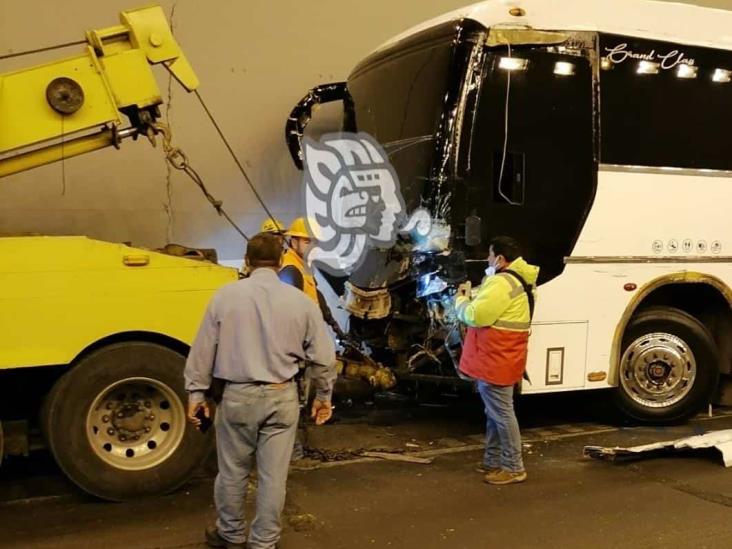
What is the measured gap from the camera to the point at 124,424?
200 inches

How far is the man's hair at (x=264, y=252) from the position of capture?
409cm

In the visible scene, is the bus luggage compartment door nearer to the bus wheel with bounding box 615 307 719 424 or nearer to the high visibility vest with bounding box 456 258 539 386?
the bus wheel with bounding box 615 307 719 424

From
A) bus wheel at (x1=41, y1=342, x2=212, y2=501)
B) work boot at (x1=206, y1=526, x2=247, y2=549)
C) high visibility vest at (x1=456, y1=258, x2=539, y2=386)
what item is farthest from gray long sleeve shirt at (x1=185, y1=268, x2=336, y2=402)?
high visibility vest at (x1=456, y1=258, x2=539, y2=386)

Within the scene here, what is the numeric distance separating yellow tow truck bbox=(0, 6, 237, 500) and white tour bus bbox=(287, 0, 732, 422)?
188 centimetres

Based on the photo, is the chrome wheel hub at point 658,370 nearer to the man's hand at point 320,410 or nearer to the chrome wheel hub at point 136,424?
the man's hand at point 320,410

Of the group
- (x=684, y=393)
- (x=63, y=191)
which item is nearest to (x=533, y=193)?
(x=684, y=393)

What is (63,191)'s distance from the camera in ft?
27.3

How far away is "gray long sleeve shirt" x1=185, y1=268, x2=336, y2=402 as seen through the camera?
154 inches

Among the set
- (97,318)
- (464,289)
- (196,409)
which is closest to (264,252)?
(196,409)

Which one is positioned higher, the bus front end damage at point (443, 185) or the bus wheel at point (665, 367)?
the bus front end damage at point (443, 185)

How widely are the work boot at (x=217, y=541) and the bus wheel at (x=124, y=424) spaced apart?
0.85 meters

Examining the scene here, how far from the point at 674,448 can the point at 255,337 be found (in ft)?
12.1

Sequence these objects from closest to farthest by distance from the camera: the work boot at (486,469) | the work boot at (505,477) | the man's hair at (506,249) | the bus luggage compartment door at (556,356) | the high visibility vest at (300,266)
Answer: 1. the man's hair at (506,249)
2. the work boot at (505,477)
3. the work boot at (486,469)
4. the high visibility vest at (300,266)
5. the bus luggage compartment door at (556,356)

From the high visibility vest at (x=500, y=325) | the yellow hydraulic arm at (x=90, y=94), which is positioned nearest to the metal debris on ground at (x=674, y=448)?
the high visibility vest at (x=500, y=325)
